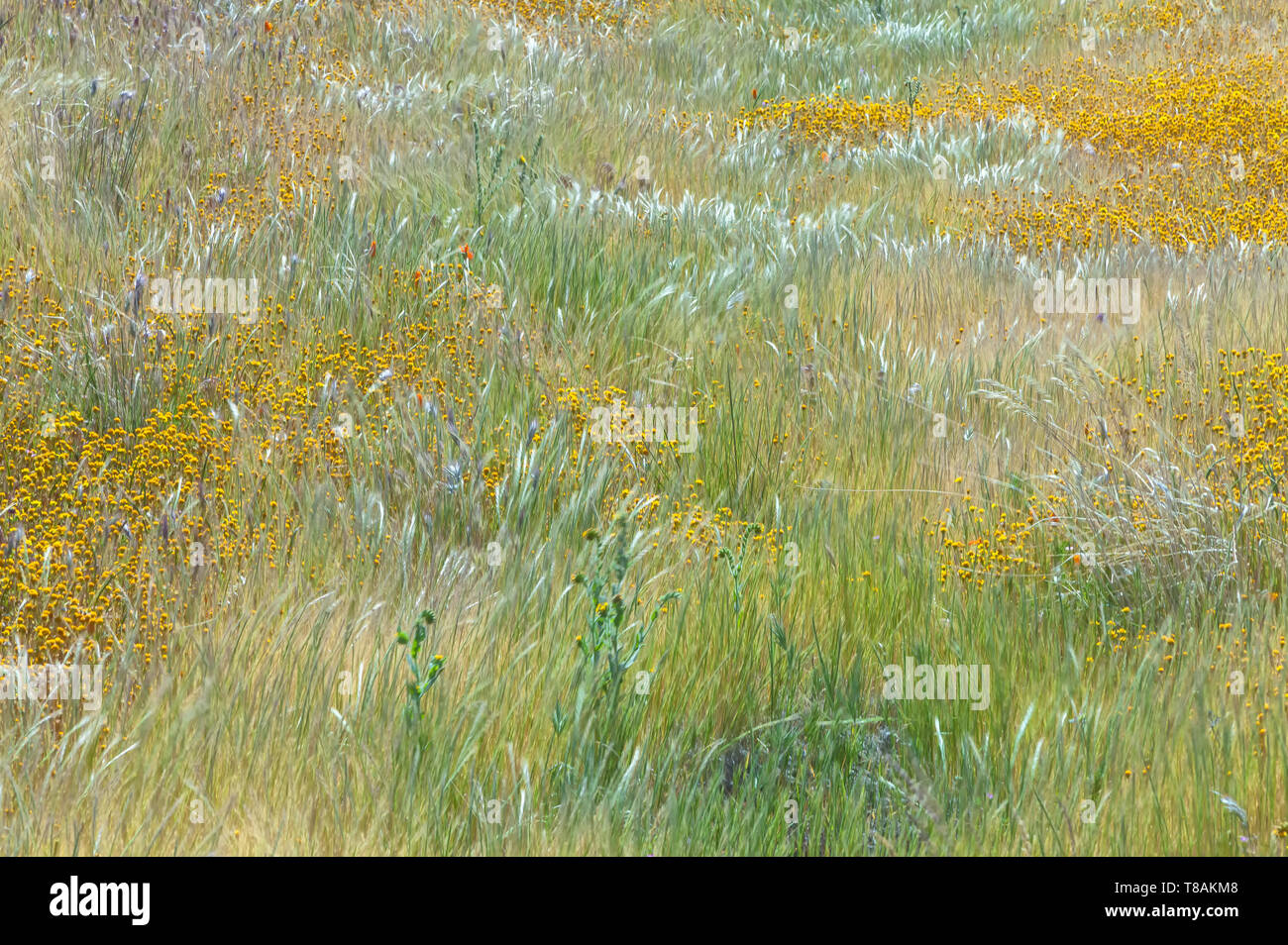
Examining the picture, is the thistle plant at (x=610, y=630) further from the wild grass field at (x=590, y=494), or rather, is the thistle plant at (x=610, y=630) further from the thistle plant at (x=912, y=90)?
the thistle plant at (x=912, y=90)

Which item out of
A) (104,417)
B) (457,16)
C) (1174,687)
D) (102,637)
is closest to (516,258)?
(104,417)

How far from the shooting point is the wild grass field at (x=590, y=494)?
2207mm

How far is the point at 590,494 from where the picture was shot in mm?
3258

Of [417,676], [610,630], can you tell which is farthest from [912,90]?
[417,676]

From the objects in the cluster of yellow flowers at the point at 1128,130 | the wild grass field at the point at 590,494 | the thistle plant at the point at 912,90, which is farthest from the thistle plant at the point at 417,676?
the thistle plant at the point at 912,90

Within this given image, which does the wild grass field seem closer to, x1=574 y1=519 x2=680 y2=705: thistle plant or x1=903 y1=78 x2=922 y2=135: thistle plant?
x1=574 y1=519 x2=680 y2=705: thistle plant

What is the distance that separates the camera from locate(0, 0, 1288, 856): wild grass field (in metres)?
2.21

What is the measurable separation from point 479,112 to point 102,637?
5037mm

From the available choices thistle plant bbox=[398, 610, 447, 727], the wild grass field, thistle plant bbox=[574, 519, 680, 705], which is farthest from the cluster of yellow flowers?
thistle plant bbox=[398, 610, 447, 727]

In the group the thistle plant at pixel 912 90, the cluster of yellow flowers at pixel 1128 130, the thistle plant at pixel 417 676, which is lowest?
the thistle plant at pixel 417 676

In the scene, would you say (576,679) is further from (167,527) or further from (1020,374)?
(1020,374)

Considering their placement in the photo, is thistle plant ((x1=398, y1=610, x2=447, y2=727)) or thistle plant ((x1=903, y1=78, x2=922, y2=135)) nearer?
thistle plant ((x1=398, y1=610, x2=447, y2=727))

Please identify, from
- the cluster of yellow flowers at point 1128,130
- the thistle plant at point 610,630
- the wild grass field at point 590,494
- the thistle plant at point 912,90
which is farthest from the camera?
the thistle plant at point 912,90

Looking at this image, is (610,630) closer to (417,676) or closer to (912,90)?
(417,676)
